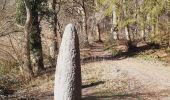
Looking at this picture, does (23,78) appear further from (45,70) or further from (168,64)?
(168,64)

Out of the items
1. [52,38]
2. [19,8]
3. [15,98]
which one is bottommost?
[15,98]

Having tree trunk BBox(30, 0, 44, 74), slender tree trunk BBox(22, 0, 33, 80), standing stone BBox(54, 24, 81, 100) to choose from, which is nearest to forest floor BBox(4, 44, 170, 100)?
slender tree trunk BBox(22, 0, 33, 80)

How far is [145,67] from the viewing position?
98.9ft

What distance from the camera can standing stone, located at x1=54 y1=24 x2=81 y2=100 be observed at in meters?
9.91

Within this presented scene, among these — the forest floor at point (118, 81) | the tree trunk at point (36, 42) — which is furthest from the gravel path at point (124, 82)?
the tree trunk at point (36, 42)

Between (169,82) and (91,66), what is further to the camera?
(91,66)

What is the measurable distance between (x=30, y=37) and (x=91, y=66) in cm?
468

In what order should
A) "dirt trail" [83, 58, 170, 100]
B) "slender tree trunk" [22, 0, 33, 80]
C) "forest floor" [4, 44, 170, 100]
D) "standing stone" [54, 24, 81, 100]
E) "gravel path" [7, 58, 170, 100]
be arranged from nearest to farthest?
1. "standing stone" [54, 24, 81, 100]
2. "dirt trail" [83, 58, 170, 100]
3. "gravel path" [7, 58, 170, 100]
4. "forest floor" [4, 44, 170, 100]
5. "slender tree trunk" [22, 0, 33, 80]

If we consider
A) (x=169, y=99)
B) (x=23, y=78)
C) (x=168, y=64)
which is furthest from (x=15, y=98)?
(x=168, y=64)

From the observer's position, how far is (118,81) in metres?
25.8

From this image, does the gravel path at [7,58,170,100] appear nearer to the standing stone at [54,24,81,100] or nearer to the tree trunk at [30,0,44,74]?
the tree trunk at [30,0,44,74]

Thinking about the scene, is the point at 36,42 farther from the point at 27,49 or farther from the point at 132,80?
the point at 132,80

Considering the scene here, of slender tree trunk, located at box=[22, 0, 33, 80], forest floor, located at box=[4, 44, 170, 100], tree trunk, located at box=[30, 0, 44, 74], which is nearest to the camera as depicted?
forest floor, located at box=[4, 44, 170, 100]

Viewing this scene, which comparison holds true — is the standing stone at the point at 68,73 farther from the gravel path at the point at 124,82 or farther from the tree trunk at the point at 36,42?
the tree trunk at the point at 36,42
